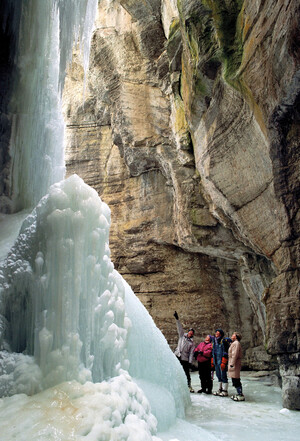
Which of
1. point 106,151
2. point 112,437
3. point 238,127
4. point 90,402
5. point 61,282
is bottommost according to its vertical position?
point 112,437

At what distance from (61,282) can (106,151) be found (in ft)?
44.8

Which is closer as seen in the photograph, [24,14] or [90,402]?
[90,402]

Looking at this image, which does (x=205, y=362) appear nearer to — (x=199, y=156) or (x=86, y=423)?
(x=86, y=423)

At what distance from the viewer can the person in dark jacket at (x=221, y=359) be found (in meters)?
7.84

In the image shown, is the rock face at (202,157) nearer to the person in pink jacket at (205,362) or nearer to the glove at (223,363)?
the glove at (223,363)

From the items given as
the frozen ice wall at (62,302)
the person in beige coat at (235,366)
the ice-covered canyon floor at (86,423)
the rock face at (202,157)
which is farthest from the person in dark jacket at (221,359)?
the frozen ice wall at (62,302)

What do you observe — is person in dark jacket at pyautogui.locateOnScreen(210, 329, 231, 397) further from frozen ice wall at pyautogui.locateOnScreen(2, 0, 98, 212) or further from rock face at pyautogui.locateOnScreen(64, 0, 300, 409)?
frozen ice wall at pyautogui.locateOnScreen(2, 0, 98, 212)

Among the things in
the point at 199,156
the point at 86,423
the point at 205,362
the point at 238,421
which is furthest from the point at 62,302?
the point at 199,156

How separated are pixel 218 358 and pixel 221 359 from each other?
0.42 ft

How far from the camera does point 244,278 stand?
12.6m

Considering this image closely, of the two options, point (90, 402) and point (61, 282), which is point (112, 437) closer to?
point (90, 402)

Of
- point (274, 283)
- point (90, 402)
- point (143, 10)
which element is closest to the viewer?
point (90, 402)

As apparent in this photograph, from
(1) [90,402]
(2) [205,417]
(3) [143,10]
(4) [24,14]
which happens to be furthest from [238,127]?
(3) [143,10]

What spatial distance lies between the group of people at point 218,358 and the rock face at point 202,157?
2.24 feet
